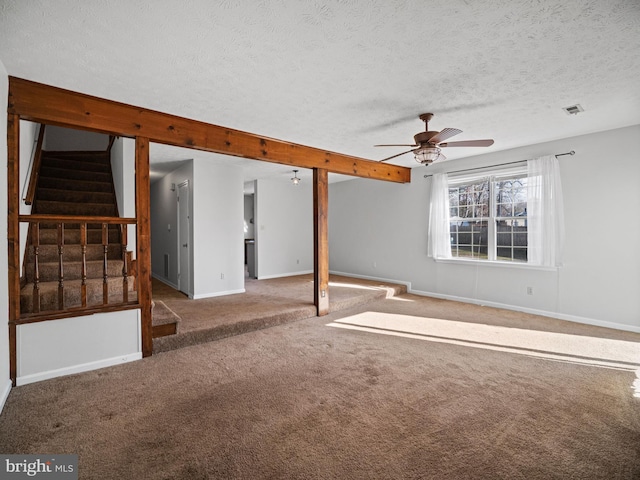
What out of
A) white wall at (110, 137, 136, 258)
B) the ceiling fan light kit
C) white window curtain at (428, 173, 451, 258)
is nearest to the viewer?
the ceiling fan light kit

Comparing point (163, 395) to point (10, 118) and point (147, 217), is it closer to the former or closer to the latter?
point (147, 217)

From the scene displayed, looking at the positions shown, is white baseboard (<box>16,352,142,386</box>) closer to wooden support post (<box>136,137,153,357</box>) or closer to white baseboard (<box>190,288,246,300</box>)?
wooden support post (<box>136,137,153,357</box>)

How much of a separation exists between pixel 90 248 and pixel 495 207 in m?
6.10

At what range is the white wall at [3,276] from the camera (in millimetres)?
2439

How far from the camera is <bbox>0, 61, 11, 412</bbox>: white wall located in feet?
8.00

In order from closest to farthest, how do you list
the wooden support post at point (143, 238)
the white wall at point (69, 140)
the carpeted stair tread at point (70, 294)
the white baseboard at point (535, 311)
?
the carpeted stair tread at point (70, 294) → the wooden support post at point (143, 238) → the white baseboard at point (535, 311) → the white wall at point (69, 140)

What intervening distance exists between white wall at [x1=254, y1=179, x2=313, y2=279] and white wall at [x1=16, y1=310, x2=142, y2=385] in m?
4.41

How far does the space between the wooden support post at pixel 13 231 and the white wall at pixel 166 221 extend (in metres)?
2.90

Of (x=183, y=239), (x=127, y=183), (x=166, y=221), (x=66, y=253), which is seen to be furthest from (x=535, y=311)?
(x=166, y=221)

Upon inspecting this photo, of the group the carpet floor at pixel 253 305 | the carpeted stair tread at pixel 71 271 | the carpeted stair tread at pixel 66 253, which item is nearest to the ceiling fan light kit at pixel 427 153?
the carpet floor at pixel 253 305

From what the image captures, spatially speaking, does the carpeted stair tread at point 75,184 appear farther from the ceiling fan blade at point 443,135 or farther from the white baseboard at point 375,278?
the white baseboard at point 375,278

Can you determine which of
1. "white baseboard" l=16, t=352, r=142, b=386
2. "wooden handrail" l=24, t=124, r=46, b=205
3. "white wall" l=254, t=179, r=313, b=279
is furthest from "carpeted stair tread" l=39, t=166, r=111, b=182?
"white baseboard" l=16, t=352, r=142, b=386

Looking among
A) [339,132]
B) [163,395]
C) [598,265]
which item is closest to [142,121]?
[339,132]

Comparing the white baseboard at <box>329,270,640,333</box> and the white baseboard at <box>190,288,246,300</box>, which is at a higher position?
the white baseboard at <box>190,288,246,300</box>
